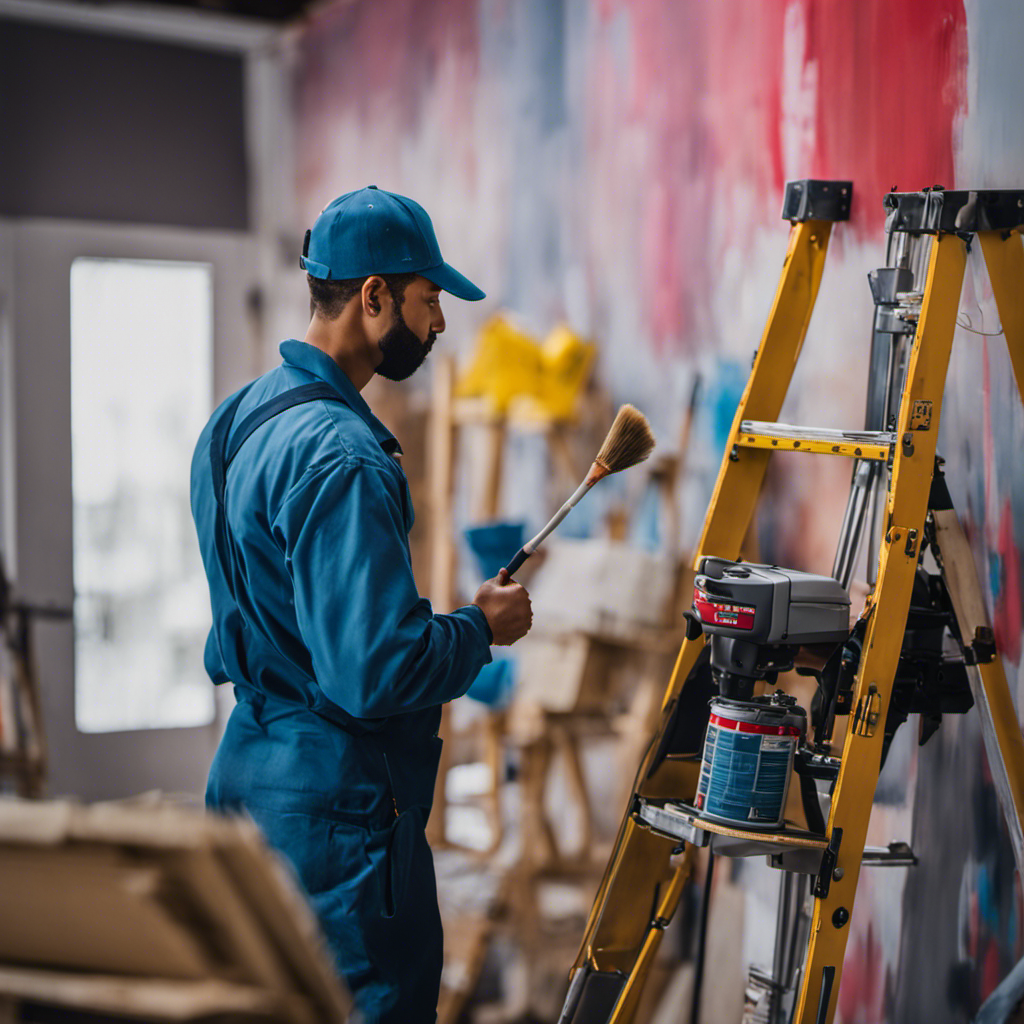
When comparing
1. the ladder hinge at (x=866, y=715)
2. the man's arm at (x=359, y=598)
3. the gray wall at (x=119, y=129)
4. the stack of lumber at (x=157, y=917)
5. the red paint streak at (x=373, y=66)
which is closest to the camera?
the stack of lumber at (x=157, y=917)

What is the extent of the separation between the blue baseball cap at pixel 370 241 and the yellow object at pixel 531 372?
156 cm

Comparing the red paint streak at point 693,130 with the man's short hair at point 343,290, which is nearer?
the man's short hair at point 343,290

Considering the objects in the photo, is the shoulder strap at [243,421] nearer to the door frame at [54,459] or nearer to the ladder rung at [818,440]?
the ladder rung at [818,440]

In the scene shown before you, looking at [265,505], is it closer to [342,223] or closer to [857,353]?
[342,223]

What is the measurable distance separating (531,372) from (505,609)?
1.75 metres

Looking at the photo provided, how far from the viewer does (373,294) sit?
1685 mm

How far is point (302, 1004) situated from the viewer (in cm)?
100

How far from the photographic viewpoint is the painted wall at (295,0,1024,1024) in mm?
2094

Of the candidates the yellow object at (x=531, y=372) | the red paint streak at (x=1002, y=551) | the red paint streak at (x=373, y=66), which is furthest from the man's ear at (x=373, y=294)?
the red paint streak at (x=373, y=66)

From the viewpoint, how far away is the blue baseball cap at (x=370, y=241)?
1648 millimetres

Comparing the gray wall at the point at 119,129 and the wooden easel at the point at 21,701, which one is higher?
the gray wall at the point at 119,129

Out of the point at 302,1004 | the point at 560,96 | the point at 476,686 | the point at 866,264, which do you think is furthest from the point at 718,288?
the point at 302,1004

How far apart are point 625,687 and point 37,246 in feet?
10.0

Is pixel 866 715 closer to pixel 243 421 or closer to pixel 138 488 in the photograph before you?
pixel 243 421
